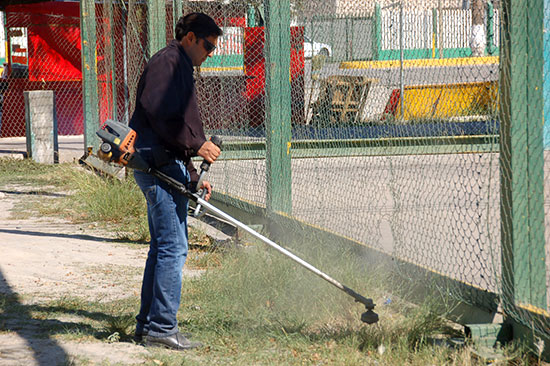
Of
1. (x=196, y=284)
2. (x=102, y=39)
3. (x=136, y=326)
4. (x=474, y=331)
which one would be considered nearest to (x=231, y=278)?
(x=196, y=284)

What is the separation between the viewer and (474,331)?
418cm

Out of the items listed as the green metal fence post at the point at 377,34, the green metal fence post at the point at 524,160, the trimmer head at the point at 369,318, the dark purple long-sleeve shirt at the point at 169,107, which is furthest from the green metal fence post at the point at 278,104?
the green metal fence post at the point at 524,160

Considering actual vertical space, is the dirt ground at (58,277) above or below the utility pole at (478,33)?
below

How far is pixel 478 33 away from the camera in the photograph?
5.82m

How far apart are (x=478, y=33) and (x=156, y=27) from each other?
450 centimetres

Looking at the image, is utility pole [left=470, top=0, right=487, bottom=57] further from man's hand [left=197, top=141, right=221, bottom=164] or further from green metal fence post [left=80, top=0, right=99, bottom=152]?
green metal fence post [left=80, top=0, right=99, bottom=152]

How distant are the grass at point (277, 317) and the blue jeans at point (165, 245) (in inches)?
7.4

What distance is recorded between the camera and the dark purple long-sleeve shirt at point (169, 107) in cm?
434

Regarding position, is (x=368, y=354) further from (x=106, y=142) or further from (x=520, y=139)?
(x=106, y=142)

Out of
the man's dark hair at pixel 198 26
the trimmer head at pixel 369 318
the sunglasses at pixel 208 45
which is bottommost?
the trimmer head at pixel 369 318

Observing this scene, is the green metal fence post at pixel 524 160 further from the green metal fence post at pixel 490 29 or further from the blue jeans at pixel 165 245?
the blue jeans at pixel 165 245

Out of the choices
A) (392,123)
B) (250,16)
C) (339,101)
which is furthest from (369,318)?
(250,16)

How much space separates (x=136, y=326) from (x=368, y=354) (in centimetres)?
139

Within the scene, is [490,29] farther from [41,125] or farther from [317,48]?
[41,125]
